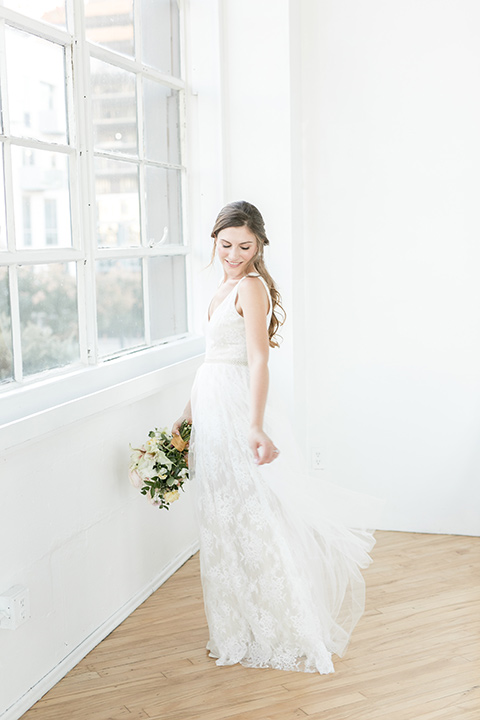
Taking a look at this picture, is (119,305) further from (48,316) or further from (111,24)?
(111,24)

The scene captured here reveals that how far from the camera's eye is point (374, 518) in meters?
3.02

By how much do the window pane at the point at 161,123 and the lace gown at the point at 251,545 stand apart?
1.04 metres

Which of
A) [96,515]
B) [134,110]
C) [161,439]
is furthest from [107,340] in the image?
[134,110]

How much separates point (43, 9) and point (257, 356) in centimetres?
130

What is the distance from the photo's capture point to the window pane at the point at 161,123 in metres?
3.40

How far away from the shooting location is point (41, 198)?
2617 millimetres

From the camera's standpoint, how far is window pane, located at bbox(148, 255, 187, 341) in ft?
11.4

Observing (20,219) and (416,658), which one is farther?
(416,658)

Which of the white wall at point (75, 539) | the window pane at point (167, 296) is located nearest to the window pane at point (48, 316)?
the white wall at point (75, 539)

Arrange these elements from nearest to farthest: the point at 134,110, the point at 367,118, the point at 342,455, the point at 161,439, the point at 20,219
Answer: the point at 20,219 → the point at 161,439 → the point at 134,110 → the point at 367,118 → the point at 342,455

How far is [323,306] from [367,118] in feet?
2.93

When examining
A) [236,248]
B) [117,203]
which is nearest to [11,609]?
[236,248]

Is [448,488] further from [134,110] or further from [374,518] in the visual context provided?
[134,110]

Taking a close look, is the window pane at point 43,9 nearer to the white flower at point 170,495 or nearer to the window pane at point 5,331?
the window pane at point 5,331
